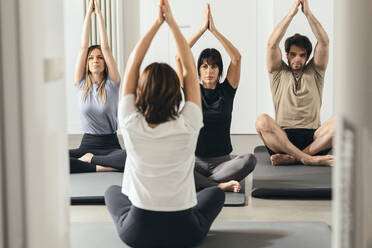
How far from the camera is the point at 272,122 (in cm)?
440

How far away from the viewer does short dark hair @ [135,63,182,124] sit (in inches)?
102

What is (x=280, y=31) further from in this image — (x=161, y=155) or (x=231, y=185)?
(x=161, y=155)

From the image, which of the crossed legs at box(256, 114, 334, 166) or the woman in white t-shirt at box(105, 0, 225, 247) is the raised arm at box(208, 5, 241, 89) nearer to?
the crossed legs at box(256, 114, 334, 166)

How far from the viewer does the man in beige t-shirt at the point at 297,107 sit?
172 inches

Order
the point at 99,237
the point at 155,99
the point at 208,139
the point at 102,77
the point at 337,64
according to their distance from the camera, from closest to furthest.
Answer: the point at 337,64, the point at 155,99, the point at 99,237, the point at 208,139, the point at 102,77

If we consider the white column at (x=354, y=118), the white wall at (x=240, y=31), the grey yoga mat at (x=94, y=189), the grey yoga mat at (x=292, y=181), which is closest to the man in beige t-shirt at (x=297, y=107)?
the grey yoga mat at (x=292, y=181)

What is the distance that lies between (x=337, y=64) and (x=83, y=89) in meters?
3.41

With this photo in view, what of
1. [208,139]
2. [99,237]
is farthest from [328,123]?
[99,237]

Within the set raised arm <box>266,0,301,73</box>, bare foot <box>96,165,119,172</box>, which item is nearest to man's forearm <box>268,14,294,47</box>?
raised arm <box>266,0,301,73</box>

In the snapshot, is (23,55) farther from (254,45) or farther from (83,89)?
(254,45)

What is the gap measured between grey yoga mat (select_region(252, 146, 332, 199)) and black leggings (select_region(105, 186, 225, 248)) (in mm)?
930

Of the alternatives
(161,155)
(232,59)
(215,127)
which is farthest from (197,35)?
(161,155)

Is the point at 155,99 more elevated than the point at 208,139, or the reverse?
the point at 155,99

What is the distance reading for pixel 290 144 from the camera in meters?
4.37
